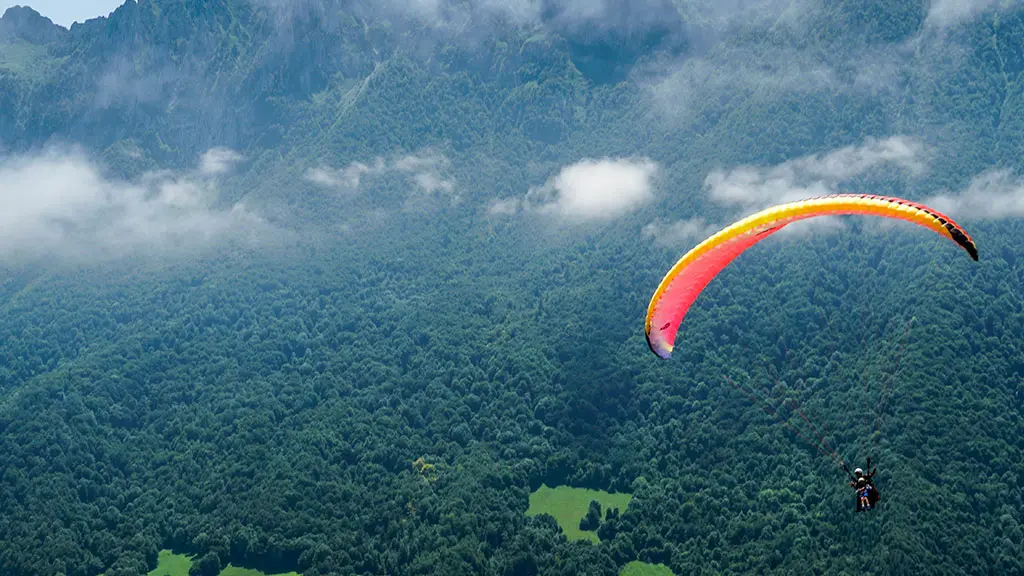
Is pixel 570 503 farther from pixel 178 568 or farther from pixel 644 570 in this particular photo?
pixel 178 568

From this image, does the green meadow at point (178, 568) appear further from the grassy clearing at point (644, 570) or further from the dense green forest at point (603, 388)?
the grassy clearing at point (644, 570)

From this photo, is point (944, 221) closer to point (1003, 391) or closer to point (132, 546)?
point (1003, 391)

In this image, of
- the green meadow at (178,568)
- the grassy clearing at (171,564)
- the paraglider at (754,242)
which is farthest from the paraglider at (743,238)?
the grassy clearing at (171,564)

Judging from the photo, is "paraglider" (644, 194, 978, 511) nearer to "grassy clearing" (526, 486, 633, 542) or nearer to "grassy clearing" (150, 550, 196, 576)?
"grassy clearing" (526, 486, 633, 542)

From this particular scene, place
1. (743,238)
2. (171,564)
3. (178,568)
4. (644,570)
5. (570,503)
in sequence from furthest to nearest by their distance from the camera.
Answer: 1. (570,503)
2. (171,564)
3. (178,568)
4. (644,570)
5. (743,238)

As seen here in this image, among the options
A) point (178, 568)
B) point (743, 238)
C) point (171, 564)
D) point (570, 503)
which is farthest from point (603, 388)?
point (743, 238)

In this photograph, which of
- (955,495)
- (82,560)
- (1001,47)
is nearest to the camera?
(955,495)

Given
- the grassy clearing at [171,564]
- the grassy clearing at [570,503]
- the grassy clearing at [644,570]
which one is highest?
the grassy clearing at [570,503]

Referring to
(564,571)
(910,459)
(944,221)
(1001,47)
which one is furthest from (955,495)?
(1001,47)
